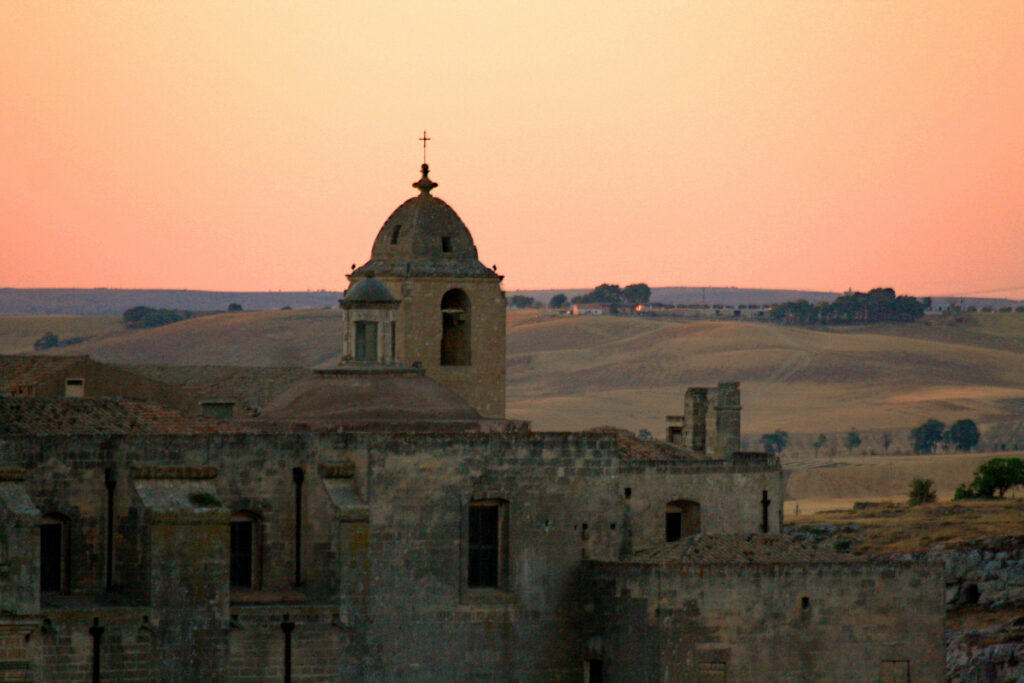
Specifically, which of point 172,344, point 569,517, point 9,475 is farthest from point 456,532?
point 172,344

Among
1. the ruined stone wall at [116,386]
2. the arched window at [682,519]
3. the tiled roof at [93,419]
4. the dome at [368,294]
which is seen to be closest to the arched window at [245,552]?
the tiled roof at [93,419]

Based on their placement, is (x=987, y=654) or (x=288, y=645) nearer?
(x=288, y=645)

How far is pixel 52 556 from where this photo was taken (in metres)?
45.5

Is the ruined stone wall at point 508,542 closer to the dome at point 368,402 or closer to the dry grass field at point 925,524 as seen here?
the dome at point 368,402

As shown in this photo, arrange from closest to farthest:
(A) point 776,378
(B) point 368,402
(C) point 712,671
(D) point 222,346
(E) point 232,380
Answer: (C) point 712,671 → (B) point 368,402 → (E) point 232,380 → (A) point 776,378 → (D) point 222,346

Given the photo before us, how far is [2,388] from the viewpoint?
66812 millimetres

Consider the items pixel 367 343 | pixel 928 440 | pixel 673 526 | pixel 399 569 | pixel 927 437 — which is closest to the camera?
pixel 399 569

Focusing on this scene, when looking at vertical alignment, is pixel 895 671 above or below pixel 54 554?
below

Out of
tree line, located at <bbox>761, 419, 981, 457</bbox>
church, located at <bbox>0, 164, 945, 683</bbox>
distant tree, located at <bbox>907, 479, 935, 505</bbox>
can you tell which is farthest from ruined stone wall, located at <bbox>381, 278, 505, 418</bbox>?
tree line, located at <bbox>761, 419, 981, 457</bbox>

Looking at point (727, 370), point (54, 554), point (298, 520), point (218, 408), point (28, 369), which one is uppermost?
point (28, 369)

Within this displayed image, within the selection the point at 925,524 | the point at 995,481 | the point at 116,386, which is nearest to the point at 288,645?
the point at 116,386

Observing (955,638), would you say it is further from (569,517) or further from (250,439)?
(250,439)

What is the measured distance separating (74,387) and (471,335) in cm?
1415

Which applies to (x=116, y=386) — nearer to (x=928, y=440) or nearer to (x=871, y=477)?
(x=871, y=477)
